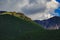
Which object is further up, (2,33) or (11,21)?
(11,21)

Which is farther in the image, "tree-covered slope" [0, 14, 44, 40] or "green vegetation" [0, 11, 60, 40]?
"tree-covered slope" [0, 14, 44, 40]

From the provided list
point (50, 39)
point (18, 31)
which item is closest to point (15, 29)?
point (18, 31)

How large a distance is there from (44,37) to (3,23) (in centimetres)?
2137

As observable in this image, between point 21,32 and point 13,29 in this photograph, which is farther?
point 13,29

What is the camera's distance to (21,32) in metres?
90.7

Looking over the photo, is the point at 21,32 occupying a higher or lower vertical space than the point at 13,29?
lower

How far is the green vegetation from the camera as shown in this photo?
85.4m

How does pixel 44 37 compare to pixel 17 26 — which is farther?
pixel 17 26

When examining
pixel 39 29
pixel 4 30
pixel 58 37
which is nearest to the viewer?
pixel 58 37

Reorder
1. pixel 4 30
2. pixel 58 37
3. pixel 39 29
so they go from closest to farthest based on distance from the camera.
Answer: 1. pixel 58 37
2. pixel 4 30
3. pixel 39 29

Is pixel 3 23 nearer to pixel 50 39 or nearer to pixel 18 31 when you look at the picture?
pixel 18 31

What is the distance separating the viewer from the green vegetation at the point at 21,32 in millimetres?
85375

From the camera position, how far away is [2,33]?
8869 centimetres

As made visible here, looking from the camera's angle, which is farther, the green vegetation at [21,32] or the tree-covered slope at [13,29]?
the tree-covered slope at [13,29]
